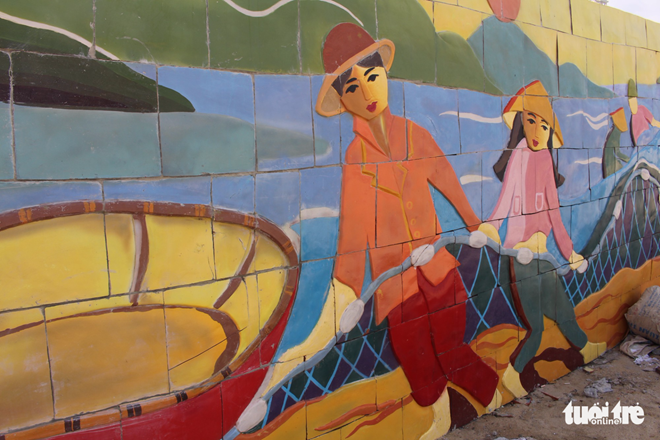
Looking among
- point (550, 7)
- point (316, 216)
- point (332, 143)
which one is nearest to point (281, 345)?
point (316, 216)

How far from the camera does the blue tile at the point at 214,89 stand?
2.33 m

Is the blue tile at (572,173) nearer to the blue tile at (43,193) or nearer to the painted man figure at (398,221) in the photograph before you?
the painted man figure at (398,221)

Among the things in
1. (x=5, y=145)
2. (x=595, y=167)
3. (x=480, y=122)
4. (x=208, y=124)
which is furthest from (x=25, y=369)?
(x=595, y=167)

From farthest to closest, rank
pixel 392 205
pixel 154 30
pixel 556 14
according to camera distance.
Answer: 1. pixel 556 14
2. pixel 392 205
3. pixel 154 30

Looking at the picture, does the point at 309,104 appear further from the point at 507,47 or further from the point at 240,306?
the point at 507,47

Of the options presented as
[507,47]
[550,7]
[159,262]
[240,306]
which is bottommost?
[240,306]

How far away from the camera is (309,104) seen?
2793mm

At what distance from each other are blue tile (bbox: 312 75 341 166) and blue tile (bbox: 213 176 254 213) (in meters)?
0.49

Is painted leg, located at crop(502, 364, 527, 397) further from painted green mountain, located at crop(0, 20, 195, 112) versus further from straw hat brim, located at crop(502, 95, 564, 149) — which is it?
painted green mountain, located at crop(0, 20, 195, 112)

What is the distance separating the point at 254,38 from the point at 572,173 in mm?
3634

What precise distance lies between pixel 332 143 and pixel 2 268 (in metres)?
1.80

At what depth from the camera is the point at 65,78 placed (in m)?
2.05

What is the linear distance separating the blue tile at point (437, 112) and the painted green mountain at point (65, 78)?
5.77 ft

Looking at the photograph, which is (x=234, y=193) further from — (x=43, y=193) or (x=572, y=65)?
(x=572, y=65)
